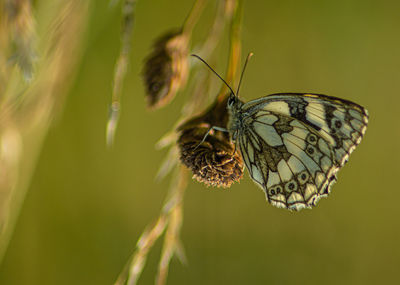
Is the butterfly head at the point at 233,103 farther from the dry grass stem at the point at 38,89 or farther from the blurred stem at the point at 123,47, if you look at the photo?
the dry grass stem at the point at 38,89

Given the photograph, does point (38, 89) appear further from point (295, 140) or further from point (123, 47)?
point (295, 140)

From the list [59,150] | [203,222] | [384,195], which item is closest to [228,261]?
[203,222]

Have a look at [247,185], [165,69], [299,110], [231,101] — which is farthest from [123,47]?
[247,185]


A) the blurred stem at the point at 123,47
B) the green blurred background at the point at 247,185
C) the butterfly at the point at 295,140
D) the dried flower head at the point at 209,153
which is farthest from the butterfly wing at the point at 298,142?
the green blurred background at the point at 247,185

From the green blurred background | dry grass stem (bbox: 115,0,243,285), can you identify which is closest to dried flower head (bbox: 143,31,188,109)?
dry grass stem (bbox: 115,0,243,285)

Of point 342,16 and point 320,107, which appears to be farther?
point 342,16

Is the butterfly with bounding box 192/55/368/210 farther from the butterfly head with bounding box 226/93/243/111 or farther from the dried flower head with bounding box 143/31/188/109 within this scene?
the dried flower head with bounding box 143/31/188/109

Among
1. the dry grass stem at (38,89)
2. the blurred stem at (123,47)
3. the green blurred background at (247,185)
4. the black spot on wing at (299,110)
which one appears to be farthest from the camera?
the green blurred background at (247,185)

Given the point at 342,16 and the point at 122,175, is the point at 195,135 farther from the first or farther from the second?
the point at 342,16
